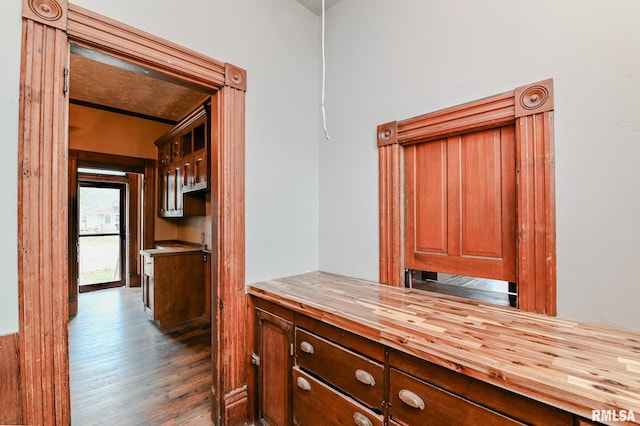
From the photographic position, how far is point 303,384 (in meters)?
1.39

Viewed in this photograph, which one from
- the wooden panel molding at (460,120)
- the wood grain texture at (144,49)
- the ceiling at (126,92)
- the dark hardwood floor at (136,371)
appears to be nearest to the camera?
the wood grain texture at (144,49)

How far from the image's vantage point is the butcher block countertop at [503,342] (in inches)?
27.8

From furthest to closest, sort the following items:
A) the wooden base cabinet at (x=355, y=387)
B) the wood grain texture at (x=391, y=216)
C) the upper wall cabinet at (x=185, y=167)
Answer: the upper wall cabinet at (x=185, y=167) → the wood grain texture at (x=391, y=216) → the wooden base cabinet at (x=355, y=387)

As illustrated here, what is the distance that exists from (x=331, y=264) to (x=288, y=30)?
180 cm

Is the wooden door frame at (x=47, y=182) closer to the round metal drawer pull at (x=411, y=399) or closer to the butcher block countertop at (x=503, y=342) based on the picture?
the butcher block countertop at (x=503, y=342)

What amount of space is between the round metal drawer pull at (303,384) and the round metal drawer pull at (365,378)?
0.34 metres

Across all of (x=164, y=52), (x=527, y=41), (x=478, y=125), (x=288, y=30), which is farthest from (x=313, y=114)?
(x=527, y=41)

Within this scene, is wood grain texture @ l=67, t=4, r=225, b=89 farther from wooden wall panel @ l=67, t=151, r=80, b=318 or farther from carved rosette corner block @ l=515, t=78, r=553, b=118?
wooden wall panel @ l=67, t=151, r=80, b=318

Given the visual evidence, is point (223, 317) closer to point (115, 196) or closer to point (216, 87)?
point (216, 87)

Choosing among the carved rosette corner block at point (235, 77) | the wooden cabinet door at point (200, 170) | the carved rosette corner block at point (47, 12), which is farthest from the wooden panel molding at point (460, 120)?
the wooden cabinet door at point (200, 170)

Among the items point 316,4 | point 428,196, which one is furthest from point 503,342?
point 316,4

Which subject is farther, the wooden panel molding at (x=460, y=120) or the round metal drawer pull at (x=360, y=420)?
the wooden panel molding at (x=460, y=120)

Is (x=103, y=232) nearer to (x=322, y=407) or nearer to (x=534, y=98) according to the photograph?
(x=322, y=407)

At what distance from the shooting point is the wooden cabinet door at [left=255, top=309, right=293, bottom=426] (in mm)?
1506
